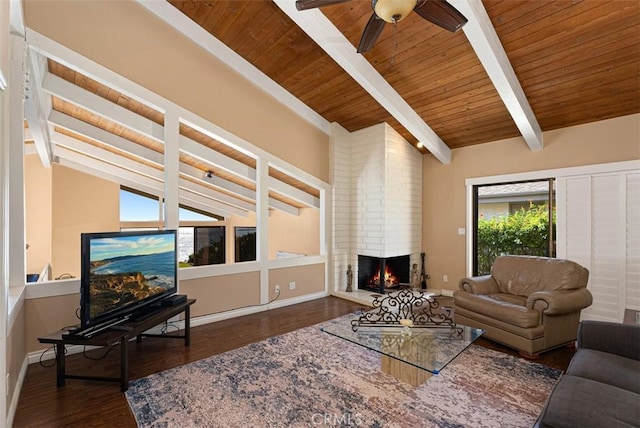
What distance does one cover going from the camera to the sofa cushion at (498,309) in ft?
9.46

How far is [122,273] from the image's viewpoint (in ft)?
8.89

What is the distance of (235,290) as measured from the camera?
4219mm

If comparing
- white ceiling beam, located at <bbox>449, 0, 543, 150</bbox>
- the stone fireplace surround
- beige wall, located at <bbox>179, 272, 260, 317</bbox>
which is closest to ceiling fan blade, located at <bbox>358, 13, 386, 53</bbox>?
white ceiling beam, located at <bbox>449, 0, 543, 150</bbox>

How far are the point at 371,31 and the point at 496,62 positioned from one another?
1.51 metres

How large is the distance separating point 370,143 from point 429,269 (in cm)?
257

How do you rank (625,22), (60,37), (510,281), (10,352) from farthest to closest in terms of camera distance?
(510,281) < (60,37) < (625,22) < (10,352)

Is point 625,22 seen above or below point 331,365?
above

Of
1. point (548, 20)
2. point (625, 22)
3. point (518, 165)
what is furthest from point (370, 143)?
point (625, 22)

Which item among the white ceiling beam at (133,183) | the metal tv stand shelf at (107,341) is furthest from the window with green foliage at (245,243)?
the metal tv stand shelf at (107,341)

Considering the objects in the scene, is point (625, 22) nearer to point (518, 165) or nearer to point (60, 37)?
point (518, 165)

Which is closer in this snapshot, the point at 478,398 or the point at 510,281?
the point at 478,398

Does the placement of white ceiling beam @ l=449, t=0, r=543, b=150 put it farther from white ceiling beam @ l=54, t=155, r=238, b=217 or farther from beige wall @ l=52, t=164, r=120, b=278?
beige wall @ l=52, t=164, r=120, b=278

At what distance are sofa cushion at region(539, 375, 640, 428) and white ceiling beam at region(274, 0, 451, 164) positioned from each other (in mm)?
3431

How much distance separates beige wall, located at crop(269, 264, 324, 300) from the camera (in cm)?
468
